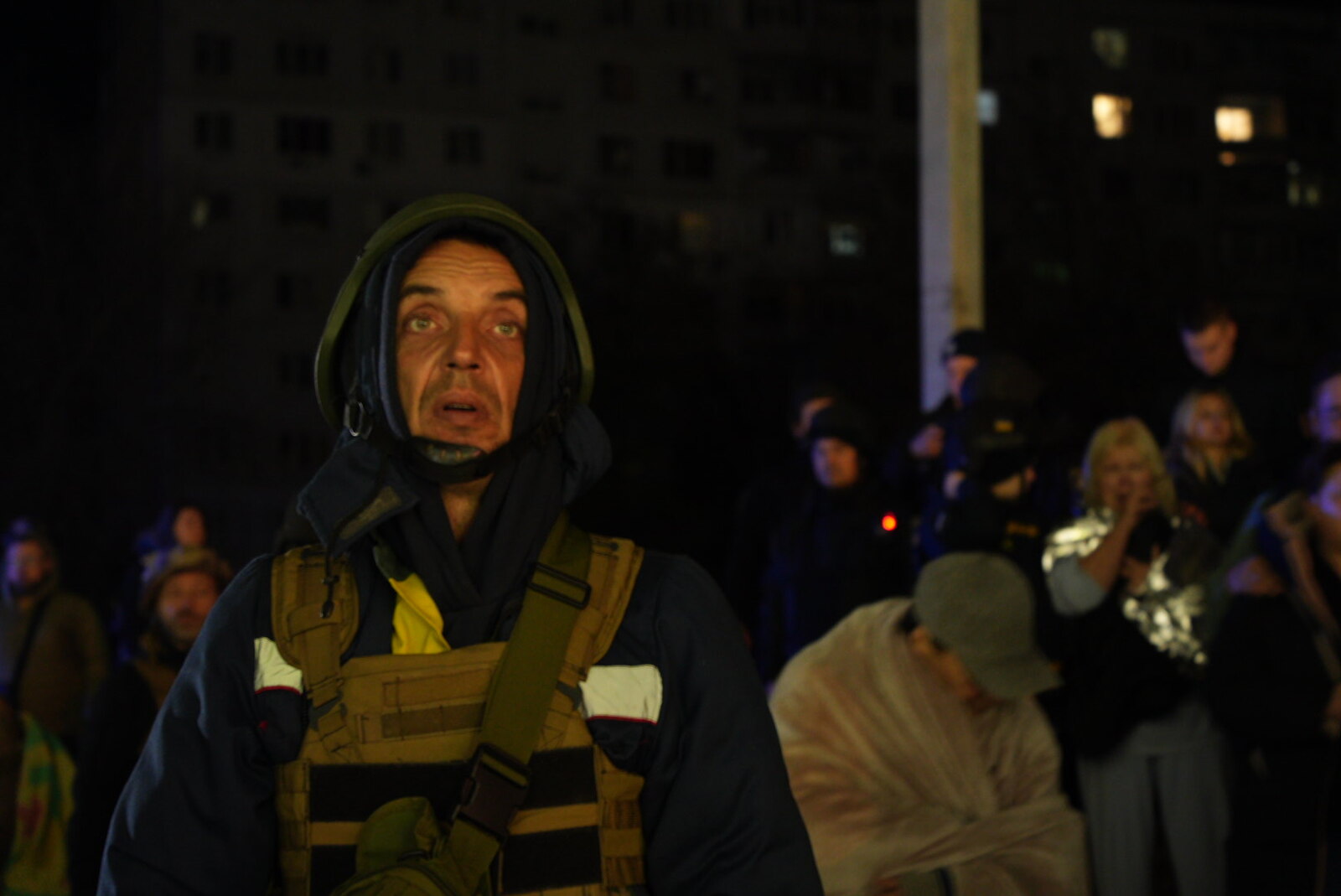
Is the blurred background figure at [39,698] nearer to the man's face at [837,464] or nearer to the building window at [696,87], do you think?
the man's face at [837,464]

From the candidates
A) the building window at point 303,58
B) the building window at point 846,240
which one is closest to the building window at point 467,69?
the building window at point 303,58

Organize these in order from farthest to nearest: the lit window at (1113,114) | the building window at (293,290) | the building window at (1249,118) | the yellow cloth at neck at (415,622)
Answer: the building window at (1249,118), the lit window at (1113,114), the building window at (293,290), the yellow cloth at neck at (415,622)

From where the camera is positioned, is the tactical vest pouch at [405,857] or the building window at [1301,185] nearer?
the tactical vest pouch at [405,857]

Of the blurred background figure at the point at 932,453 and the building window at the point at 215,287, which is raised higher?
the building window at the point at 215,287

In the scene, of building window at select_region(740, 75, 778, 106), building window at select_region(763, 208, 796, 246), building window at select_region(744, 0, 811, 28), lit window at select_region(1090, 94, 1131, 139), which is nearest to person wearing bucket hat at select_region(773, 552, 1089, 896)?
building window at select_region(763, 208, 796, 246)

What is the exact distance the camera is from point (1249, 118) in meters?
73.3

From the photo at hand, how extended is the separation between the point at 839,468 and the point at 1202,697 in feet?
6.99

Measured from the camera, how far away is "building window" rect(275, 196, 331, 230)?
6000cm

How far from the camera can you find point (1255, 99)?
7288cm

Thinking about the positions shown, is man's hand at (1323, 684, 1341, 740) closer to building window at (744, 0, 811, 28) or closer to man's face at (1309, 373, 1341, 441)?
man's face at (1309, 373, 1341, 441)

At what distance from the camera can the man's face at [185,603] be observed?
6.38m

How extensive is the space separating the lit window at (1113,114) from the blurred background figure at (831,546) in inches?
2551

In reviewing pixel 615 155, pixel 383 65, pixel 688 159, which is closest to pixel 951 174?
pixel 383 65

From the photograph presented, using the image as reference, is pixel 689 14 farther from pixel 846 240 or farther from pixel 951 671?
pixel 951 671
